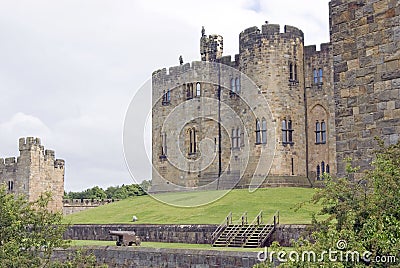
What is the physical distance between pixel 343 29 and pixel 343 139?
2.20m

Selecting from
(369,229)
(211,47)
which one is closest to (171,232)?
(369,229)

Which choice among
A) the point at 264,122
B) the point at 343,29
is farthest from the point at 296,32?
the point at 343,29

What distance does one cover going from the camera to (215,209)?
103ft

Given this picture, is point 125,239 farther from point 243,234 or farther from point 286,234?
point 286,234

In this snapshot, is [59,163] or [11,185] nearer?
[11,185]

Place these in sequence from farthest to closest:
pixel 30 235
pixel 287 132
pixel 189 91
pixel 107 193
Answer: pixel 107 193, pixel 189 91, pixel 287 132, pixel 30 235

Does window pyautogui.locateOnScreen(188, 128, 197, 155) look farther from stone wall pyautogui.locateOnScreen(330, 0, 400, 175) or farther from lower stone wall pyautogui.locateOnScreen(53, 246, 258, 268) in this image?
stone wall pyautogui.locateOnScreen(330, 0, 400, 175)

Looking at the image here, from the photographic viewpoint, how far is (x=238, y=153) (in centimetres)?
3931

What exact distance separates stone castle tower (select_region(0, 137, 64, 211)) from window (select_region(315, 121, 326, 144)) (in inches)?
956

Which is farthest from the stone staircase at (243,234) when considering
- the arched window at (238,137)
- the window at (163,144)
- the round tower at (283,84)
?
the window at (163,144)

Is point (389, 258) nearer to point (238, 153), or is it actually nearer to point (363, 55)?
point (363, 55)

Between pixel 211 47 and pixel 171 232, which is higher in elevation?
pixel 211 47

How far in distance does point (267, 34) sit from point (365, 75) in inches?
1059

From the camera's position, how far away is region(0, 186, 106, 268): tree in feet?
54.5
